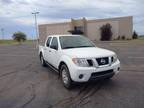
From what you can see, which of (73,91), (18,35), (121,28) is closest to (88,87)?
(73,91)

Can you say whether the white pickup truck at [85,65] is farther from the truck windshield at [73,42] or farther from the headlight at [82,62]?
the truck windshield at [73,42]

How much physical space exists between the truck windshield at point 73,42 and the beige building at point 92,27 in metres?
39.6

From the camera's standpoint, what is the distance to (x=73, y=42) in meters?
7.39

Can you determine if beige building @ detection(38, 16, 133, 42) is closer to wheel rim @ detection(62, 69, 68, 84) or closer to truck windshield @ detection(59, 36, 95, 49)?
truck windshield @ detection(59, 36, 95, 49)

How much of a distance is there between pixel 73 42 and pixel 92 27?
160 ft

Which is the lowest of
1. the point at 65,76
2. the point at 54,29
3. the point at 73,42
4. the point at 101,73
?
the point at 65,76

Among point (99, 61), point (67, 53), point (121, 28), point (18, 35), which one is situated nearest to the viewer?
point (99, 61)

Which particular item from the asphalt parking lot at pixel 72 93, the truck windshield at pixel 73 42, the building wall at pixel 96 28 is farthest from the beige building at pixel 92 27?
the asphalt parking lot at pixel 72 93

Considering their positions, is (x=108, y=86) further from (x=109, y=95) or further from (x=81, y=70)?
(x=81, y=70)

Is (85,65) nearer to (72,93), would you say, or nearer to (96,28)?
(72,93)

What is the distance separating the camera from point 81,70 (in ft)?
18.2

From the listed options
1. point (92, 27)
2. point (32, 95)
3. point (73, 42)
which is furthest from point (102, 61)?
point (92, 27)

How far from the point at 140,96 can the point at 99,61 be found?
5.01ft

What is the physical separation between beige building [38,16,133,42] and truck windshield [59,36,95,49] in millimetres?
39628
